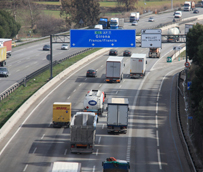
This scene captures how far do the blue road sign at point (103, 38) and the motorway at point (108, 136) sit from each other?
6636 mm

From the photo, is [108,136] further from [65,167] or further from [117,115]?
[65,167]

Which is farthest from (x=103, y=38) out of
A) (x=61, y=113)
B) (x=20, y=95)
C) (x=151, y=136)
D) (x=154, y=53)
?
(x=154, y=53)

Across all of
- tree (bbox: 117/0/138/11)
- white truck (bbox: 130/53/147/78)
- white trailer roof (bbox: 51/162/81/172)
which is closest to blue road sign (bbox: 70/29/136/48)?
white truck (bbox: 130/53/147/78)

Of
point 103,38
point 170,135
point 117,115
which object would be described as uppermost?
point 103,38

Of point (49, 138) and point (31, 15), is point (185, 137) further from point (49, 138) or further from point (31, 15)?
point (31, 15)

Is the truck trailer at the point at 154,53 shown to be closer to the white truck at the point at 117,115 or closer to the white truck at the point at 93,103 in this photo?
the white truck at the point at 93,103

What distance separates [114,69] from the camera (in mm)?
61000

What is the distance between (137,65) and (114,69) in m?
5.62

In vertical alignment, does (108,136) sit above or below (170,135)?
above

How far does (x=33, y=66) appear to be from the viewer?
75938 mm

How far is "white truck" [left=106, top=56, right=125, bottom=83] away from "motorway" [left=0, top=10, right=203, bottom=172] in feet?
3.75

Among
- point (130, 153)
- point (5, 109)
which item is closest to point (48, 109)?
point (5, 109)

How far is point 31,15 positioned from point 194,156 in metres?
112

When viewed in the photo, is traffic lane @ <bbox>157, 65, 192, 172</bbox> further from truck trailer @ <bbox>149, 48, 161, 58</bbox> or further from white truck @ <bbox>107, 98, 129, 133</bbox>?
truck trailer @ <bbox>149, 48, 161, 58</bbox>
